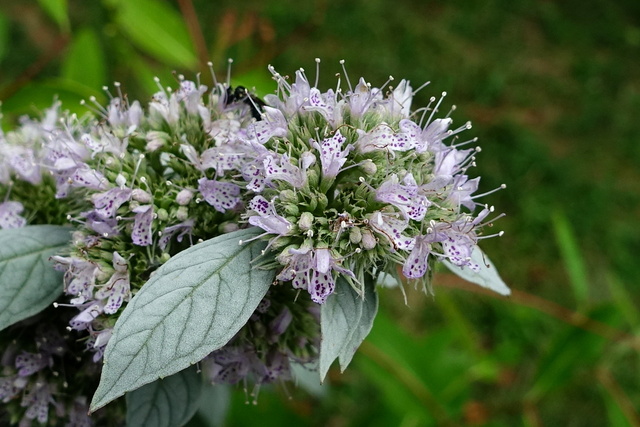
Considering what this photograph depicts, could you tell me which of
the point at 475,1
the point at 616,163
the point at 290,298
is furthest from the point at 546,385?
the point at 475,1

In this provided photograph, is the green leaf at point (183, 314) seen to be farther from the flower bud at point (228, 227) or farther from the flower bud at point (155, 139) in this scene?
the flower bud at point (155, 139)

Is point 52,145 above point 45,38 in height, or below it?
above

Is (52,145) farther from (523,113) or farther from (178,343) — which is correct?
(523,113)

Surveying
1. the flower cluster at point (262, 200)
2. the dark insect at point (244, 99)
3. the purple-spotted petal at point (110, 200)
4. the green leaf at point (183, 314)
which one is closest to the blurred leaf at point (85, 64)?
the flower cluster at point (262, 200)

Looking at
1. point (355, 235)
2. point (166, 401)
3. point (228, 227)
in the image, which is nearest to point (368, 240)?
point (355, 235)

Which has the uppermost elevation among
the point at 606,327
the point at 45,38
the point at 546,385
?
the point at 45,38

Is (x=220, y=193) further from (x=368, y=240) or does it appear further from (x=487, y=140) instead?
(x=487, y=140)
